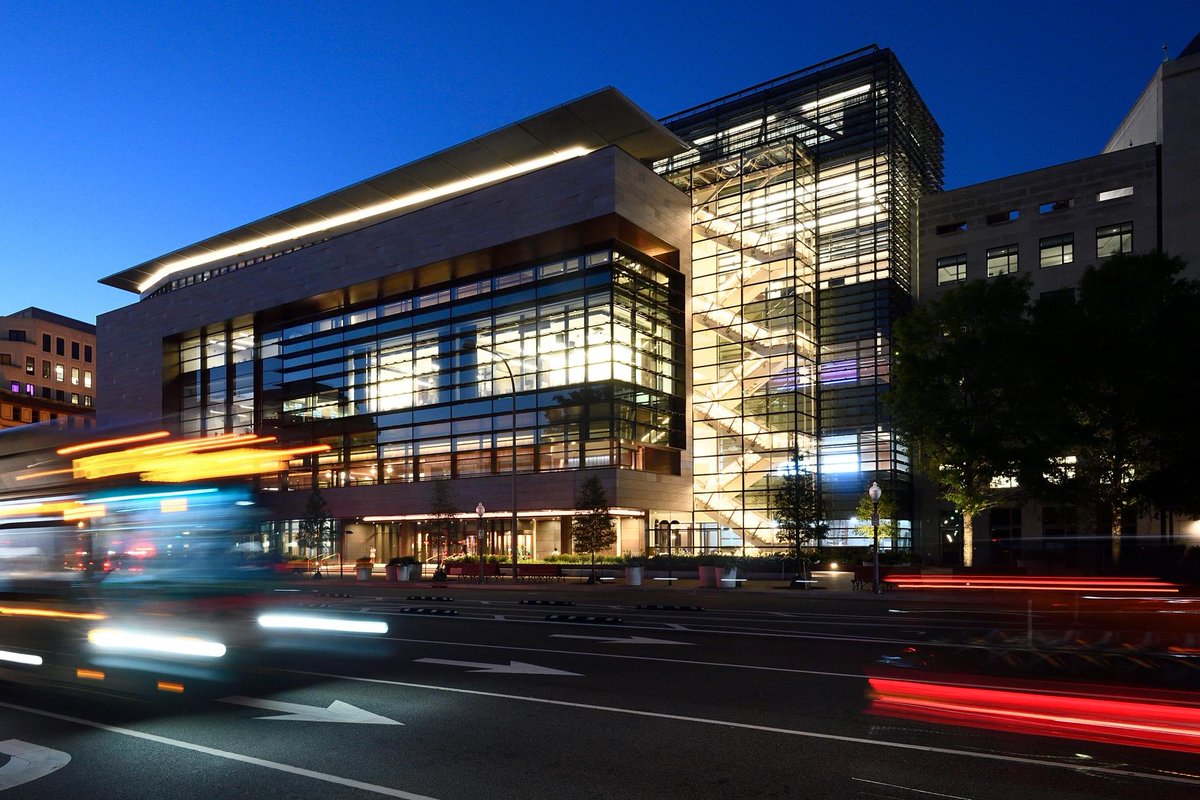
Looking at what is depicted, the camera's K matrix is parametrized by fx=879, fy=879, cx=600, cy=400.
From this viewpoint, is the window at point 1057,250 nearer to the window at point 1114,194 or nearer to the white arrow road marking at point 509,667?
the window at point 1114,194

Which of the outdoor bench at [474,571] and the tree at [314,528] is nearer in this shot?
the outdoor bench at [474,571]

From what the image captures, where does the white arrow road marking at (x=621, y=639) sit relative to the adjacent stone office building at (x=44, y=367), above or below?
below

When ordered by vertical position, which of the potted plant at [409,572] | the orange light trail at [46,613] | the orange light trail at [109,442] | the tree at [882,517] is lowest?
the potted plant at [409,572]

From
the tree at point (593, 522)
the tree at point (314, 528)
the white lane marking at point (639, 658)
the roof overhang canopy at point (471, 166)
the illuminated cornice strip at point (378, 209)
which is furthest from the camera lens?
the illuminated cornice strip at point (378, 209)

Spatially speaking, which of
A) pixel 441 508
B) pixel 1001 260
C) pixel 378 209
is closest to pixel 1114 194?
pixel 1001 260

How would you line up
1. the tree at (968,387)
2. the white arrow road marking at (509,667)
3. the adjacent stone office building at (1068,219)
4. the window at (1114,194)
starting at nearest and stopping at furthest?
the white arrow road marking at (509,667) < the tree at (968,387) < the adjacent stone office building at (1068,219) < the window at (1114,194)

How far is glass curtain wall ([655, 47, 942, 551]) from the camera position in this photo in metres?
55.5

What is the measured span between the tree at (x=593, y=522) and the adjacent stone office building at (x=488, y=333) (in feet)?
11.7

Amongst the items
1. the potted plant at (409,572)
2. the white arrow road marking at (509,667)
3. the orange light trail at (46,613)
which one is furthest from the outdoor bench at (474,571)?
the orange light trail at (46,613)

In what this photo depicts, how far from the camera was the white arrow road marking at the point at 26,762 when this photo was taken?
750 centimetres

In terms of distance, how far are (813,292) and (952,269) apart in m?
9.16

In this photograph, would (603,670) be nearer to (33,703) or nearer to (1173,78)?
(33,703)

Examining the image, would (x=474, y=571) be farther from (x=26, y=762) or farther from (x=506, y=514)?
(x=26, y=762)

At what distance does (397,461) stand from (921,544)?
35323 millimetres
